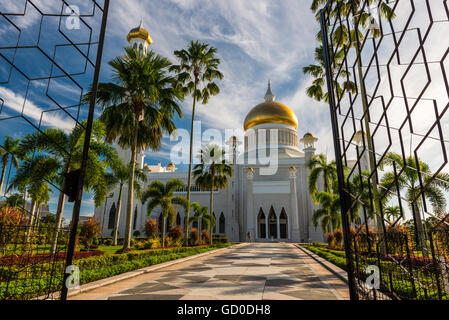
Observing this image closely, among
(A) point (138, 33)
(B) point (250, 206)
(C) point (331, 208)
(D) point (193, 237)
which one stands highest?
(A) point (138, 33)

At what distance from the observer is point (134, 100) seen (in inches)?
451

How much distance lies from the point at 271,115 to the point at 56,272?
3276 cm

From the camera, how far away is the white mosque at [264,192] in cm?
2936

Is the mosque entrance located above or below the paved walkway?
above

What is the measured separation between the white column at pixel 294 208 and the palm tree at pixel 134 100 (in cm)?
1975

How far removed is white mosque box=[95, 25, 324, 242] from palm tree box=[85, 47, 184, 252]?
754 inches

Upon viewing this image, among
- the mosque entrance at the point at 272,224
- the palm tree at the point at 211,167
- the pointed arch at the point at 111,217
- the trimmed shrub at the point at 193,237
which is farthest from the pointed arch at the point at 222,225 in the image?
the pointed arch at the point at 111,217

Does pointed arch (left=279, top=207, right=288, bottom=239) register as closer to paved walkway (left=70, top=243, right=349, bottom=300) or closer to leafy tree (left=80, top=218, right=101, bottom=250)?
leafy tree (left=80, top=218, right=101, bottom=250)

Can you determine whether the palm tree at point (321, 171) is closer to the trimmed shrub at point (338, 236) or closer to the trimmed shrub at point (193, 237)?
the trimmed shrub at point (338, 236)

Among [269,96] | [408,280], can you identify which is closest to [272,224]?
[269,96]

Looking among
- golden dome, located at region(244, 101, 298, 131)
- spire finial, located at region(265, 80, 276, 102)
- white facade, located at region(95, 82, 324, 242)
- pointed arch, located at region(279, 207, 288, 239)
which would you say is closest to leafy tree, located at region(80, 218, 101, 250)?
white facade, located at region(95, 82, 324, 242)

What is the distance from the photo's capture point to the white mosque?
96.3 ft

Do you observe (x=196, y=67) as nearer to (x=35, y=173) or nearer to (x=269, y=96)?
(x=35, y=173)

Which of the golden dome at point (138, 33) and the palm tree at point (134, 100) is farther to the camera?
the golden dome at point (138, 33)
